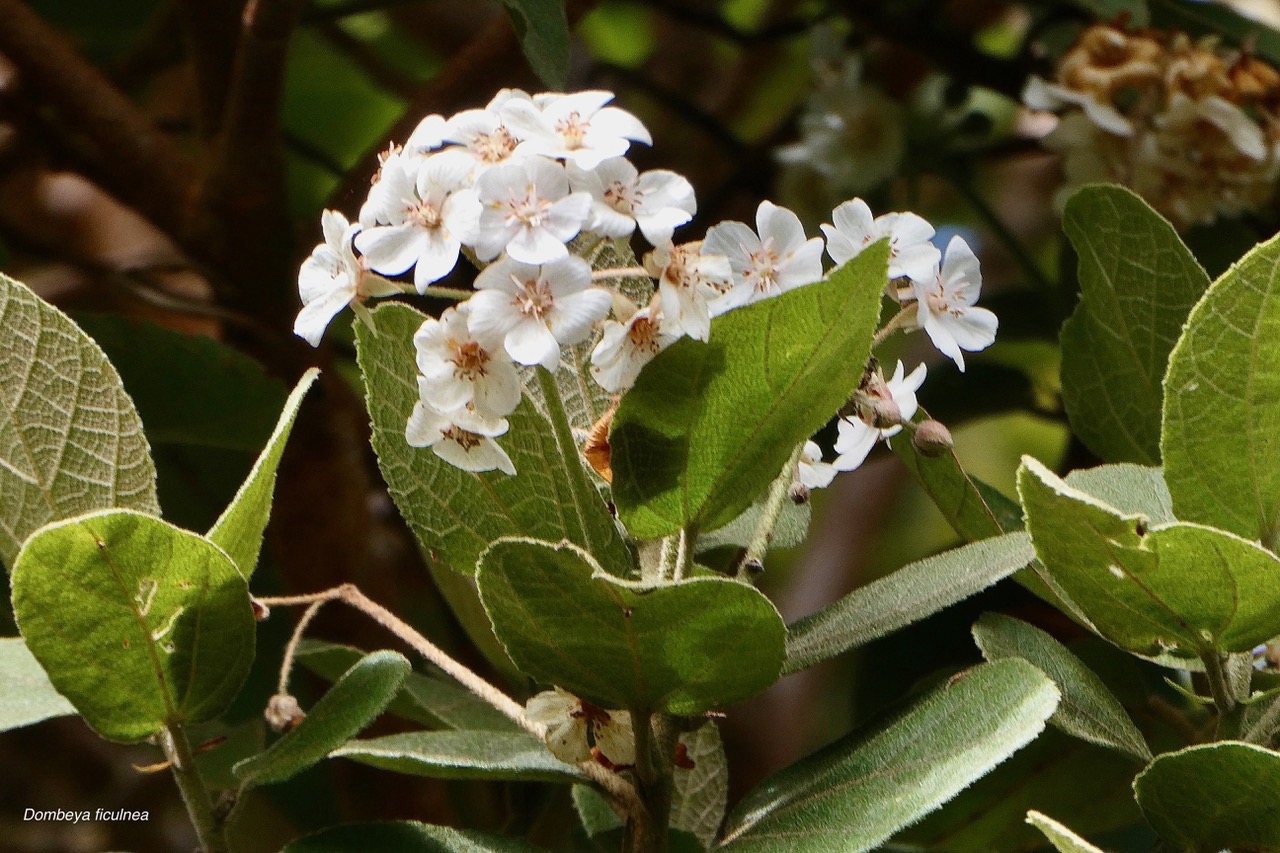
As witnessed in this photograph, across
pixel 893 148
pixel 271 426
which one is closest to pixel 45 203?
pixel 271 426

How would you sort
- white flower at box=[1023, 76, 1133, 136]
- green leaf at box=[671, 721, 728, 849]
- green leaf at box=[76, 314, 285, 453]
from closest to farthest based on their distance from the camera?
green leaf at box=[671, 721, 728, 849], green leaf at box=[76, 314, 285, 453], white flower at box=[1023, 76, 1133, 136]

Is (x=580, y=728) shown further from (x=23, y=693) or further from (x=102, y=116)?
(x=102, y=116)

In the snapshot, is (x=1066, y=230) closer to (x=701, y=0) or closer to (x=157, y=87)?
(x=701, y=0)

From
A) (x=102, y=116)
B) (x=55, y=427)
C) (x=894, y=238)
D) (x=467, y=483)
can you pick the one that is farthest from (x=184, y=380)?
(x=894, y=238)

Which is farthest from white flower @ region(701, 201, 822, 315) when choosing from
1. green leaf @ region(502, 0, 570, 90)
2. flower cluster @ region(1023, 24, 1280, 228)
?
flower cluster @ region(1023, 24, 1280, 228)

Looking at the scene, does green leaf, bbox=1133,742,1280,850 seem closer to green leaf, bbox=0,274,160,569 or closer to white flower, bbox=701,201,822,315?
white flower, bbox=701,201,822,315

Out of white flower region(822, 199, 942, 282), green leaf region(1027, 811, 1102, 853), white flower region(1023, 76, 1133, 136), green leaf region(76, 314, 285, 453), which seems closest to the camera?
green leaf region(1027, 811, 1102, 853)
